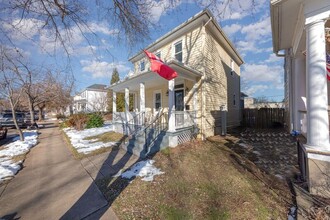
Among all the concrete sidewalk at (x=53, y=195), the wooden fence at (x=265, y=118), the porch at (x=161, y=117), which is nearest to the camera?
the concrete sidewalk at (x=53, y=195)

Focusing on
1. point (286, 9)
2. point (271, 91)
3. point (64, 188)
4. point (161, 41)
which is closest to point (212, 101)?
point (161, 41)

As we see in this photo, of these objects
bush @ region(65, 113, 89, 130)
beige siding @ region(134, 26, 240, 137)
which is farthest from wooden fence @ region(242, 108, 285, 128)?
bush @ region(65, 113, 89, 130)

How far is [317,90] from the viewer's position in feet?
10.8

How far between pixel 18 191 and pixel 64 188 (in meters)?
1.14

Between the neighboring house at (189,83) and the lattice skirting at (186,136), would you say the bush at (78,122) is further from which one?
the lattice skirting at (186,136)

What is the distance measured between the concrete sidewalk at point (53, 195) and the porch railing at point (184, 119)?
398cm

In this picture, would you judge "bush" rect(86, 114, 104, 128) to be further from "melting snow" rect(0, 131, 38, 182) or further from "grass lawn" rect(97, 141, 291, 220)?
"grass lawn" rect(97, 141, 291, 220)

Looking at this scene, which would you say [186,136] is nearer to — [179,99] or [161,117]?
[161,117]

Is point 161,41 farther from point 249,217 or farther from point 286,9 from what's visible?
point 249,217

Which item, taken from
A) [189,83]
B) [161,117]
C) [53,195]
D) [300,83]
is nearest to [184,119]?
[161,117]

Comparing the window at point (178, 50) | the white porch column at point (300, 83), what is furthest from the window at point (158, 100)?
the white porch column at point (300, 83)

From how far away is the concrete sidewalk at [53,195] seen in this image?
3.16 metres

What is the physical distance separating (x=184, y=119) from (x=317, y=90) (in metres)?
4.99

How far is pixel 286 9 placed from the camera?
4.15 meters
